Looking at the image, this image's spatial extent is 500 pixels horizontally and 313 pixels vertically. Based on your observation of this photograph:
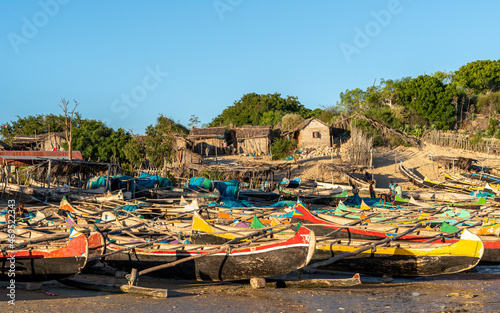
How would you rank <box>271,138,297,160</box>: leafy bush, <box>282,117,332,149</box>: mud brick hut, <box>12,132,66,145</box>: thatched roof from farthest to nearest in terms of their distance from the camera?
<box>12,132,66,145</box>: thatched roof, <box>282,117,332,149</box>: mud brick hut, <box>271,138,297,160</box>: leafy bush

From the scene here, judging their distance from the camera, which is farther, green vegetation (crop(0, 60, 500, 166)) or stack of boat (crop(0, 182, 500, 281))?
green vegetation (crop(0, 60, 500, 166))

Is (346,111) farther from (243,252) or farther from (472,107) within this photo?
(243,252)

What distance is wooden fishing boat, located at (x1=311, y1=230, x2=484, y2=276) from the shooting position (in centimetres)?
789

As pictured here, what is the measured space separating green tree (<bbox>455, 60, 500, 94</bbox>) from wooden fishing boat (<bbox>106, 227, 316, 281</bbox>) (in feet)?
119

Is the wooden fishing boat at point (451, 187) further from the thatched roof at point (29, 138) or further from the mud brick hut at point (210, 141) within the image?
the thatched roof at point (29, 138)

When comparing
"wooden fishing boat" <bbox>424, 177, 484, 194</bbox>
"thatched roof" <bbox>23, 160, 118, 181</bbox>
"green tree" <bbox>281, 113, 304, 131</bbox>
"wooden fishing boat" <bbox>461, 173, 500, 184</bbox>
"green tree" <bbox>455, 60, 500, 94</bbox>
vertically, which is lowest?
"wooden fishing boat" <bbox>424, 177, 484, 194</bbox>

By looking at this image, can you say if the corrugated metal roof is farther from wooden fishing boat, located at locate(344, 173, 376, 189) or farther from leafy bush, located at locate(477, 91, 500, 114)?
leafy bush, located at locate(477, 91, 500, 114)

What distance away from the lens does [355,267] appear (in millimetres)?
8898

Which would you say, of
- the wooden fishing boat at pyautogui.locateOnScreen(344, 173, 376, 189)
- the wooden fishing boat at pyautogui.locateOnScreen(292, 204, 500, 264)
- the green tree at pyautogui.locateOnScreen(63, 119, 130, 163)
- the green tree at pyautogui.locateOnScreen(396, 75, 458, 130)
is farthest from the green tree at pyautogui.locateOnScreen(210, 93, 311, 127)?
the wooden fishing boat at pyautogui.locateOnScreen(292, 204, 500, 264)

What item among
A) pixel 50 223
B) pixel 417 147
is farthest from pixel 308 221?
pixel 417 147

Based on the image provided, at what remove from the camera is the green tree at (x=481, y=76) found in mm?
39125

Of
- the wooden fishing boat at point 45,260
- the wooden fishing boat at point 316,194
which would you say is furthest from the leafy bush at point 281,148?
the wooden fishing boat at point 45,260

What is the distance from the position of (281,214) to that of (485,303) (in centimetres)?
691

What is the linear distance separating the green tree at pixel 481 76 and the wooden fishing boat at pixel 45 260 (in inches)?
1496
